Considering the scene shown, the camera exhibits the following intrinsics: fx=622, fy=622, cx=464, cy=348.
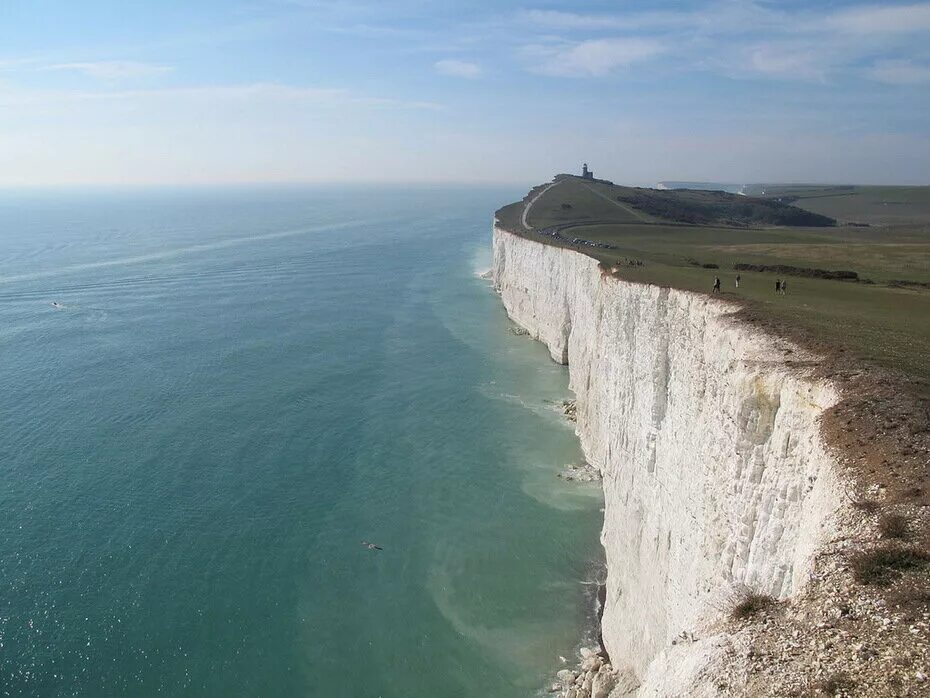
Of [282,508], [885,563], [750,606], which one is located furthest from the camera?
[282,508]

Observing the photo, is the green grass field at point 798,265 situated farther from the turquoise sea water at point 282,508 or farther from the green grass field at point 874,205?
the green grass field at point 874,205

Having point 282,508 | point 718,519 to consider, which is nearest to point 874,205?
point 282,508

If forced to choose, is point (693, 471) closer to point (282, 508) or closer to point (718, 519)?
point (718, 519)

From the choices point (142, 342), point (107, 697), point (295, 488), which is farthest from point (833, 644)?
point (142, 342)

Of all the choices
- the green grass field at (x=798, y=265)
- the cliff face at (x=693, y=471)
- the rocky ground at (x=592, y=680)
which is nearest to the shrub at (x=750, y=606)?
the cliff face at (x=693, y=471)

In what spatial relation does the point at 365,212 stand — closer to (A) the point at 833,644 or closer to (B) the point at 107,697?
(B) the point at 107,697

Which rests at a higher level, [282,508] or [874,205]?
[874,205]
